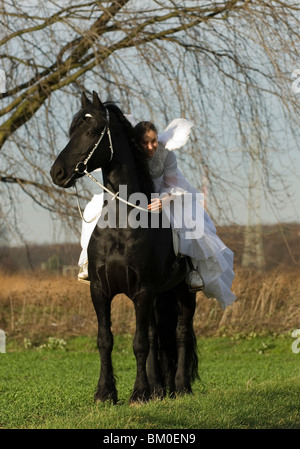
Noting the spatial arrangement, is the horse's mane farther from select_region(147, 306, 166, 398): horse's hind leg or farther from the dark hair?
select_region(147, 306, 166, 398): horse's hind leg

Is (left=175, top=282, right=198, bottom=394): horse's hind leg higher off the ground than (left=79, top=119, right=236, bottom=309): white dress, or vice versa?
(left=79, top=119, right=236, bottom=309): white dress

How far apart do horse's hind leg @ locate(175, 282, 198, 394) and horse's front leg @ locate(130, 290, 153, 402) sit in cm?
76

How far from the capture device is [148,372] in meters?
6.09

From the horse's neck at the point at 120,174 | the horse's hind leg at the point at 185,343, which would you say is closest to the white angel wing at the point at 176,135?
the horse's neck at the point at 120,174

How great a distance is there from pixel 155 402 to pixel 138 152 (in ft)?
5.97

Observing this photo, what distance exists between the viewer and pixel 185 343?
6367mm

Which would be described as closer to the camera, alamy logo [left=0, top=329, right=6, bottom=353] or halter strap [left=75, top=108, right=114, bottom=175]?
halter strap [left=75, top=108, right=114, bottom=175]

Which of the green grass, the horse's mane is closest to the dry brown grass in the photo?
the green grass

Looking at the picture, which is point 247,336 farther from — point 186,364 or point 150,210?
point 150,210

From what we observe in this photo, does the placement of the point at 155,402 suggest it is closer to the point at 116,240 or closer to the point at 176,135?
the point at 116,240

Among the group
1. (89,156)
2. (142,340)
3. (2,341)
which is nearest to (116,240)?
(89,156)

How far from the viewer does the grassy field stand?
5.10 metres
